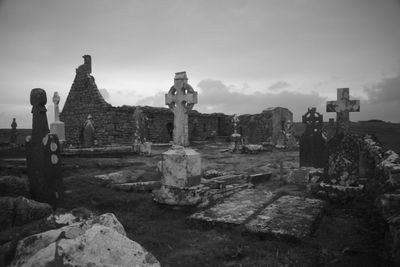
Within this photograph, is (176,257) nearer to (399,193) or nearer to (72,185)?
(399,193)

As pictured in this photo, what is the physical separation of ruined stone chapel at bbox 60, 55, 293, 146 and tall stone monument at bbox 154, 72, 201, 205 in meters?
10.6

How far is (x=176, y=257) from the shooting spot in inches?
123

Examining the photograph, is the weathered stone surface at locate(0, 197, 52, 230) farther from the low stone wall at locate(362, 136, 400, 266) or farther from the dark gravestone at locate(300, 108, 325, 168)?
the dark gravestone at locate(300, 108, 325, 168)

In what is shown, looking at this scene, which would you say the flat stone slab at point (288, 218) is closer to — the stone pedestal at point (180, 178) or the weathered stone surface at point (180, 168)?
the stone pedestal at point (180, 178)

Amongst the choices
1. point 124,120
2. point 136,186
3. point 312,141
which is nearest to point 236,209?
point 136,186

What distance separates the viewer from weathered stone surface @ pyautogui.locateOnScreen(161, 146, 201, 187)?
5.27m

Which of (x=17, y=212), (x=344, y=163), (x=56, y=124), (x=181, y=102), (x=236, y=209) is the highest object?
(x=181, y=102)

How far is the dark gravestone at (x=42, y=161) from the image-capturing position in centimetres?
462

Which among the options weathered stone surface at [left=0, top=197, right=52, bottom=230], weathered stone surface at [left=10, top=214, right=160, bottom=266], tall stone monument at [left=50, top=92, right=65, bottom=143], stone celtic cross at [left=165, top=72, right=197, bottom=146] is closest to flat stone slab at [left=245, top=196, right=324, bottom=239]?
weathered stone surface at [left=10, top=214, right=160, bottom=266]

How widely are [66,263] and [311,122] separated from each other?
9.37 meters

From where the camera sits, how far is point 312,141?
9695 mm

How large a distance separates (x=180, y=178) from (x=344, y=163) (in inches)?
128

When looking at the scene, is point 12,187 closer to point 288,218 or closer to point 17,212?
point 17,212

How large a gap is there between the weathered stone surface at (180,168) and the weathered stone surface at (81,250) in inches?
121
